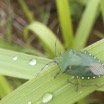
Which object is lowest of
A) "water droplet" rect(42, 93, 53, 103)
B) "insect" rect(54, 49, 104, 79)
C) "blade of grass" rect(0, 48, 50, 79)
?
"water droplet" rect(42, 93, 53, 103)

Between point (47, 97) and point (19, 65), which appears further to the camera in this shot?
point (19, 65)

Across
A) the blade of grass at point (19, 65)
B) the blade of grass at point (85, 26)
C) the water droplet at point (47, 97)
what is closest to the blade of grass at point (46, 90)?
the water droplet at point (47, 97)

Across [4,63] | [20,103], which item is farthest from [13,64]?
[20,103]

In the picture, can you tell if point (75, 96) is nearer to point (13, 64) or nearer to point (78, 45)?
point (13, 64)

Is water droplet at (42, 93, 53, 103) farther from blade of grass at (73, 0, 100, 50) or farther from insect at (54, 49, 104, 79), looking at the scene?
blade of grass at (73, 0, 100, 50)

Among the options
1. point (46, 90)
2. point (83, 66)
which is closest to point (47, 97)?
point (46, 90)

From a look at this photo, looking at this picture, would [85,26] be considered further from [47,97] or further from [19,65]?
[47,97]

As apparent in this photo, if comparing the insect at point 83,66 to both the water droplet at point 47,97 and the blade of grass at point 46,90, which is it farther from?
the water droplet at point 47,97

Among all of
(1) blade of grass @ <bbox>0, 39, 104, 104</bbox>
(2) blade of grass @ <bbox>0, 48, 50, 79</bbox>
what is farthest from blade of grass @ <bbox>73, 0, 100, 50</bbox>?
(1) blade of grass @ <bbox>0, 39, 104, 104</bbox>
